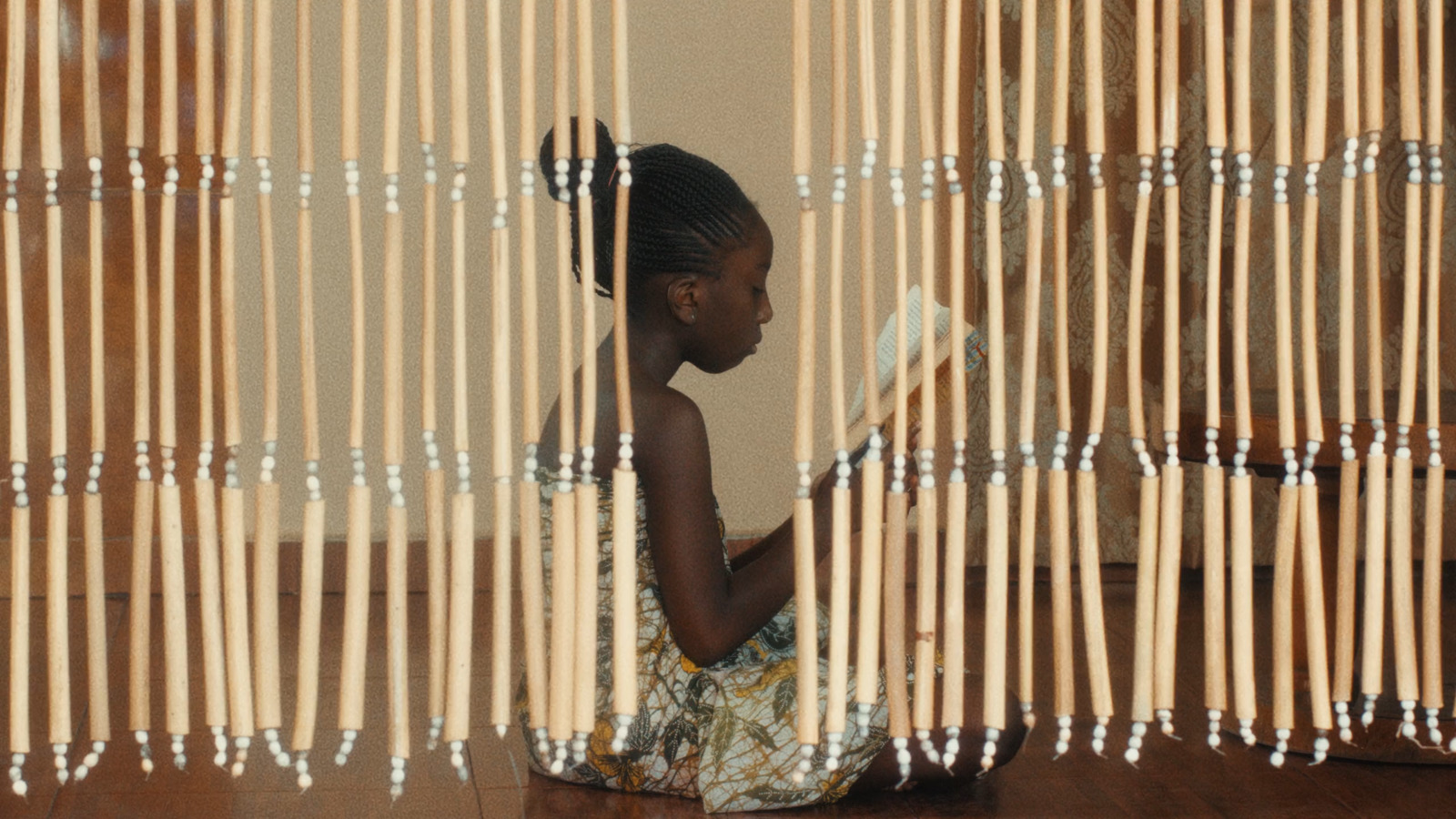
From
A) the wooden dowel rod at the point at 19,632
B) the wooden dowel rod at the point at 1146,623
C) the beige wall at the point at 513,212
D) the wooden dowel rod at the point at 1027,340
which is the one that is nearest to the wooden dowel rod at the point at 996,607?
the wooden dowel rod at the point at 1027,340

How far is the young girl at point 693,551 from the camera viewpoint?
183 centimetres

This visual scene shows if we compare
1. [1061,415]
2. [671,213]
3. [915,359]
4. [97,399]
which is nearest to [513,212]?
[671,213]

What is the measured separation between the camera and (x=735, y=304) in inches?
75.0

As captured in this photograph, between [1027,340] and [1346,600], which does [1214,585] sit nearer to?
[1346,600]

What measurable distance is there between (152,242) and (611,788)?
225 cm

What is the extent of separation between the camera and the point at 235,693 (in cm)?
138

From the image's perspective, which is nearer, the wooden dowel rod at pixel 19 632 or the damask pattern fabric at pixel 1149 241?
the wooden dowel rod at pixel 19 632

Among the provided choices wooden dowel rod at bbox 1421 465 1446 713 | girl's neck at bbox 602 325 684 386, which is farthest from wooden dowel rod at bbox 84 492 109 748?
wooden dowel rod at bbox 1421 465 1446 713

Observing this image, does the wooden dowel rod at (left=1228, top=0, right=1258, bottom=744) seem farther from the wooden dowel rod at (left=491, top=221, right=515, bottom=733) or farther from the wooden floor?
the wooden dowel rod at (left=491, top=221, right=515, bottom=733)

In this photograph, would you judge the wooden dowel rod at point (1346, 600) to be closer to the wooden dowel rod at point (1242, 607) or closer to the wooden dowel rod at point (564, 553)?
the wooden dowel rod at point (1242, 607)

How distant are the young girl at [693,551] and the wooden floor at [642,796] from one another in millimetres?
62

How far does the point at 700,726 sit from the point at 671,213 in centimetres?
71

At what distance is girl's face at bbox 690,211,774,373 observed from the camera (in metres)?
1.90

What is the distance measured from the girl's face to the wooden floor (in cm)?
63
